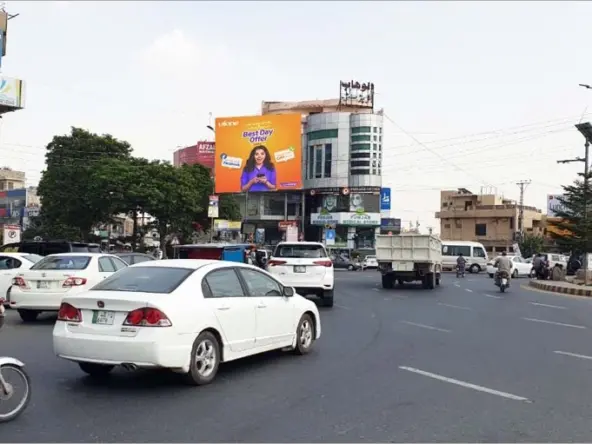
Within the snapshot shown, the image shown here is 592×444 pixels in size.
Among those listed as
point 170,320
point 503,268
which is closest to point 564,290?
point 503,268

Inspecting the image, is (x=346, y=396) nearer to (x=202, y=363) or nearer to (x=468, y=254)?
(x=202, y=363)

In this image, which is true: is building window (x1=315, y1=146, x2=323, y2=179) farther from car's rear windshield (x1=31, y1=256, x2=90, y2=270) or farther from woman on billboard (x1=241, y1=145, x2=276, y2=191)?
car's rear windshield (x1=31, y1=256, x2=90, y2=270)

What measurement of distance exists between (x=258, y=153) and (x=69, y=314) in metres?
63.2

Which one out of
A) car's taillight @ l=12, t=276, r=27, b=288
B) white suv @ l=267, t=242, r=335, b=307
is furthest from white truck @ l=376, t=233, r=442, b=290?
car's taillight @ l=12, t=276, r=27, b=288

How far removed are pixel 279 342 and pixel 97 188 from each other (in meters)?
39.4

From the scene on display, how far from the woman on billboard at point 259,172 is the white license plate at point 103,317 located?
6248 centimetres

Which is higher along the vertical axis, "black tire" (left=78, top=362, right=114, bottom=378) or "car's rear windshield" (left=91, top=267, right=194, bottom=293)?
"car's rear windshield" (left=91, top=267, right=194, bottom=293)

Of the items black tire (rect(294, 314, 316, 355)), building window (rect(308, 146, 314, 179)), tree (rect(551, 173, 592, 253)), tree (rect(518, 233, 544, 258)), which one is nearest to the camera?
black tire (rect(294, 314, 316, 355))

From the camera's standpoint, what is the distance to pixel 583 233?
39844 millimetres

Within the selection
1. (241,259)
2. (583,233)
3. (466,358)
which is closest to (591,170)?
(583,233)

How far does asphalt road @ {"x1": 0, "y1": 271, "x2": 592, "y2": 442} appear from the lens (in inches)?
227

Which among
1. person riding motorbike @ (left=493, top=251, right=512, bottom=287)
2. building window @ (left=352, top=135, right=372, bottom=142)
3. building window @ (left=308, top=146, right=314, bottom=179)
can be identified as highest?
building window @ (left=352, top=135, right=372, bottom=142)

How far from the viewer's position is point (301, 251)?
18.6 metres

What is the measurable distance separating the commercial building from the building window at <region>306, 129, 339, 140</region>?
21.8m
